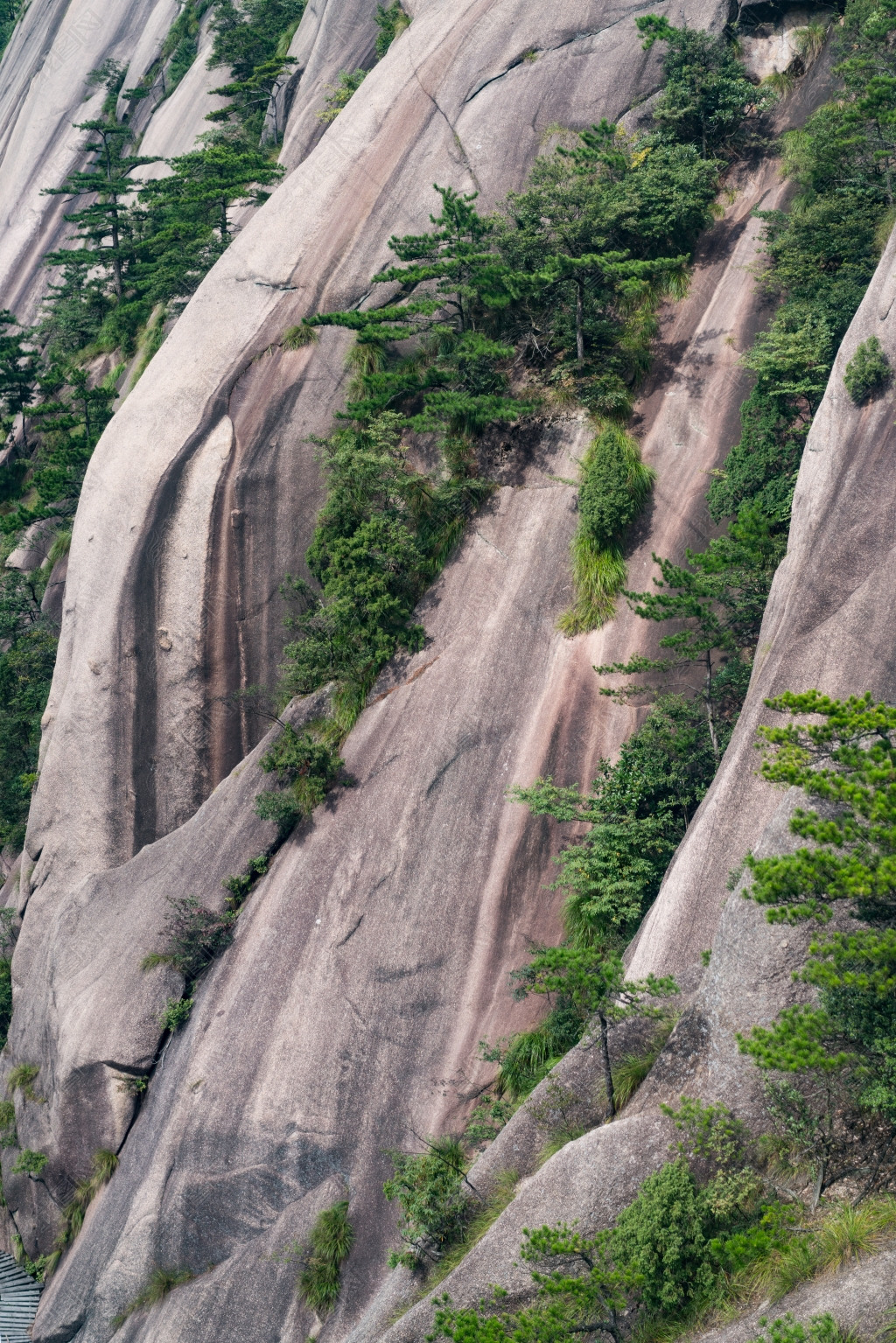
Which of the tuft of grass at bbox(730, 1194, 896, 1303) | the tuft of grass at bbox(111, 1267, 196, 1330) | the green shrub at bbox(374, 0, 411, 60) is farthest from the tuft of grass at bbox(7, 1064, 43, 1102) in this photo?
the green shrub at bbox(374, 0, 411, 60)

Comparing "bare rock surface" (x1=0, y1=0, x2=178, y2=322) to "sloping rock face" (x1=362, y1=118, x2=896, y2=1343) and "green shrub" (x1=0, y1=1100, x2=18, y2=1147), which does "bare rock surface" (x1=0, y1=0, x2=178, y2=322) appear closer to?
"green shrub" (x1=0, y1=1100, x2=18, y2=1147)

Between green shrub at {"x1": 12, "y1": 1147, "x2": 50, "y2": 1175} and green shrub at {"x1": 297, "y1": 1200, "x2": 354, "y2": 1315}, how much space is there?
8.22m

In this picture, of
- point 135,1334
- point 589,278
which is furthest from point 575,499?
point 135,1334

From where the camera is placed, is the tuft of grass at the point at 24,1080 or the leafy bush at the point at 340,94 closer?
the tuft of grass at the point at 24,1080

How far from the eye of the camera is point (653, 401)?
20969 mm

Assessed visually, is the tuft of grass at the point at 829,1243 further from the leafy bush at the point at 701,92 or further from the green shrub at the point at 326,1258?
the leafy bush at the point at 701,92

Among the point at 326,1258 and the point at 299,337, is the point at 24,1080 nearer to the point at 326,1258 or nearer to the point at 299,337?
the point at 326,1258

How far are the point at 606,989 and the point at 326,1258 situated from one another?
314 inches

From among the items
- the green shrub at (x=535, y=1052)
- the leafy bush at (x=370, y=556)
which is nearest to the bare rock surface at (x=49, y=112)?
the leafy bush at (x=370, y=556)

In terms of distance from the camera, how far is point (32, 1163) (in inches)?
794

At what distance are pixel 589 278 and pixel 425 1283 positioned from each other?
20.6 meters

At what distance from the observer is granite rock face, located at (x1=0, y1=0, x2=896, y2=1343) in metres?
13.5

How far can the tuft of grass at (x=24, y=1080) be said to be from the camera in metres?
21.3

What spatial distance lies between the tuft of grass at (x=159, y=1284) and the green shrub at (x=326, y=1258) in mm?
2950
